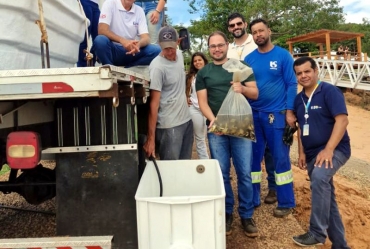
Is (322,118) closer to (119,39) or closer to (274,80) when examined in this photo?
(274,80)

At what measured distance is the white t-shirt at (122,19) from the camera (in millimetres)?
3931

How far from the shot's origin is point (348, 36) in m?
24.1

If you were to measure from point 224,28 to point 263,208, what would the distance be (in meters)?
24.1

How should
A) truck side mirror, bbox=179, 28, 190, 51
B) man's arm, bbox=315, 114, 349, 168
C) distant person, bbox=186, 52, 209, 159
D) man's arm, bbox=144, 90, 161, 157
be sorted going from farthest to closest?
distant person, bbox=186, 52, 209, 159
truck side mirror, bbox=179, 28, 190, 51
man's arm, bbox=144, 90, 161, 157
man's arm, bbox=315, 114, 349, 168

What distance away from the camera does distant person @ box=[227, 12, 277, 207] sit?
4609 mm

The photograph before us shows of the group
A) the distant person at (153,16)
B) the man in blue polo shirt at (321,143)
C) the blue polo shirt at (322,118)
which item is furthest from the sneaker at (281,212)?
the distant person at (153,16)

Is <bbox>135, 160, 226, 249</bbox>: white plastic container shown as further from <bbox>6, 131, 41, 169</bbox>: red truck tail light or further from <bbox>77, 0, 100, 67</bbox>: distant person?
<bbox>77, 0, 100, 67</bbox>: distant person

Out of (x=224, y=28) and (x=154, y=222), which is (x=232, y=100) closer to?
(x=154, y=222)

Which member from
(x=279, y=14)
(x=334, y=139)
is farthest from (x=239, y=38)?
(x=279, y=14)

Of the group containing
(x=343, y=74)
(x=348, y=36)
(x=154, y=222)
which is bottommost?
(x=154, y=222)

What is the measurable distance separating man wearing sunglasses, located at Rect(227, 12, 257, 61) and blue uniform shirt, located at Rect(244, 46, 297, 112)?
0.58 metres

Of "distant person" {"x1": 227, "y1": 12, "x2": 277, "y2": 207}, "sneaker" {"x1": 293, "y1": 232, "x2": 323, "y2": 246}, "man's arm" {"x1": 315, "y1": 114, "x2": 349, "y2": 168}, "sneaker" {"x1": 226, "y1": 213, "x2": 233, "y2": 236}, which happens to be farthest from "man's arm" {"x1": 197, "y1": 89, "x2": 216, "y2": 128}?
"sneaker" {"x1": 293, "y1": 232, "x2": 323, "y2": 246}

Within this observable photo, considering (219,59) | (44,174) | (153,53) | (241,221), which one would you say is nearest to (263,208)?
(241,221)

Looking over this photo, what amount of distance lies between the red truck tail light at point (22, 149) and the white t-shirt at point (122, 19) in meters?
2.09
